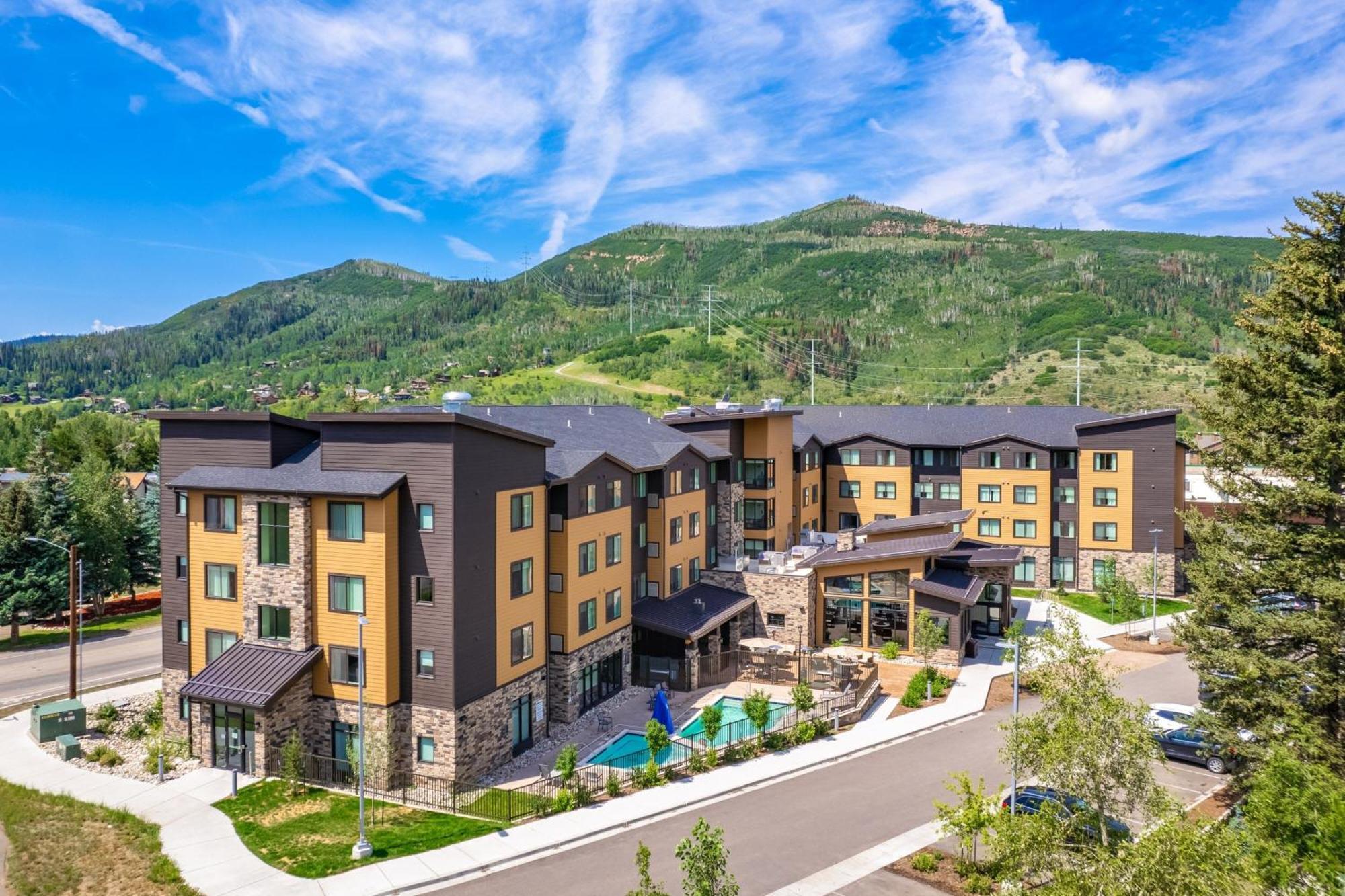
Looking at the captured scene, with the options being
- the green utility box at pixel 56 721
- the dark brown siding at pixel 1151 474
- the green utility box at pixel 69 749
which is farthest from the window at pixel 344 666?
the dark brown siding at pixel 1151 474

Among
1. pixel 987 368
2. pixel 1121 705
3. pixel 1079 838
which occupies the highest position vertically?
pixel 987 368

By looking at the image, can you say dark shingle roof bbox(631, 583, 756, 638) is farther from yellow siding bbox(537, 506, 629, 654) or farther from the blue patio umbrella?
the blue patio umbrella

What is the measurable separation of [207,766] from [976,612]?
37.6 meters

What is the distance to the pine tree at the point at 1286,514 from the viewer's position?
21.7 metres

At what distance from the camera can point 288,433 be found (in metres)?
29.1

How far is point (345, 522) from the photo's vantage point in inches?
1049

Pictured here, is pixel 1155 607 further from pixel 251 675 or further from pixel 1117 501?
pixel 251 675

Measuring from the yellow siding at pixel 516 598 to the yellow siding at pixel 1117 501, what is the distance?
133 feet

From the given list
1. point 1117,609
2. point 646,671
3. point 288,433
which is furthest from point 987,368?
point 288,433

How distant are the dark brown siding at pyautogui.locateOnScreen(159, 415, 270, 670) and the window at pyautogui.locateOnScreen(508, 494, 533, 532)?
1023cm

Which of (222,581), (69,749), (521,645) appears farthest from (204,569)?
(521,645)

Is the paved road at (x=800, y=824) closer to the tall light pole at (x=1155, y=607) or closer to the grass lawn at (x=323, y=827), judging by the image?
the grass lawn at (x=323, y=827)

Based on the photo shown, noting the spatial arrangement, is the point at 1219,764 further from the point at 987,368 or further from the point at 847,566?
the point at 987,368

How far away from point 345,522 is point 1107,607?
46.2 m
